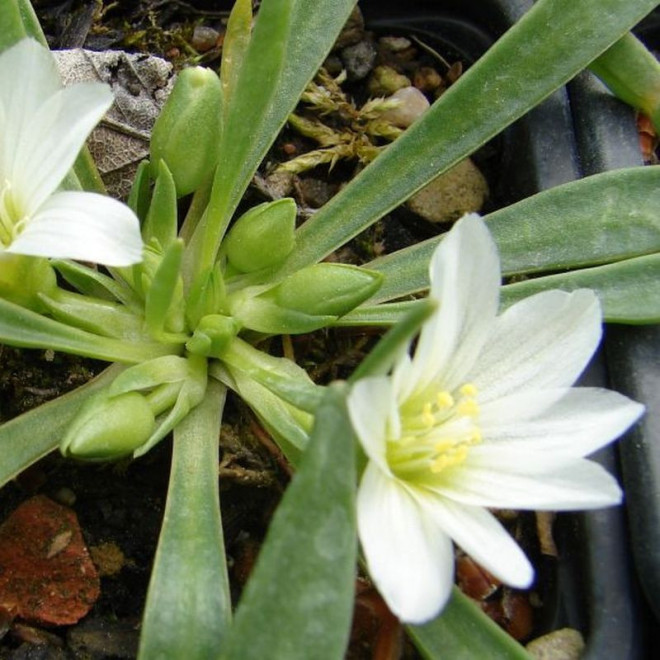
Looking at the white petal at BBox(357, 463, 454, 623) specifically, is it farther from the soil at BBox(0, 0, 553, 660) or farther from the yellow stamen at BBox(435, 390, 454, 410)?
the soil at BBox(0, 0, 553, 660)

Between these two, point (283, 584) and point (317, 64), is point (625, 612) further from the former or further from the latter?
point (317, 64)

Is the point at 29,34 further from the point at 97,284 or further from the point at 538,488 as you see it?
the point at 538,488

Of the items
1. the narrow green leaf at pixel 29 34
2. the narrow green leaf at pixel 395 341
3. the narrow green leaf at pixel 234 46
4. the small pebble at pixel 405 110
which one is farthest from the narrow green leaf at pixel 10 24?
the narrow green leaf at pixel 395 341

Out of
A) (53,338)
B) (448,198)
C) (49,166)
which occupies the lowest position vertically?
(448,198)

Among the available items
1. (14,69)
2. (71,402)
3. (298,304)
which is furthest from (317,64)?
(71,402)

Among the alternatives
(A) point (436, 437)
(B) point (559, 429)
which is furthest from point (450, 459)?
(B) point (559, 429)

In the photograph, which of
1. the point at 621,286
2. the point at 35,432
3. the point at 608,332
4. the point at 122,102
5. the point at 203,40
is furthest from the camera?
the point at 203,40

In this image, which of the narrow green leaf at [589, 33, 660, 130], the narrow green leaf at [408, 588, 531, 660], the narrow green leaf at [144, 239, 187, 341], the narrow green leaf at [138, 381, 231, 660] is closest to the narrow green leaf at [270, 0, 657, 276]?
the narrow green leaf at [589, 33, 660, 130]
